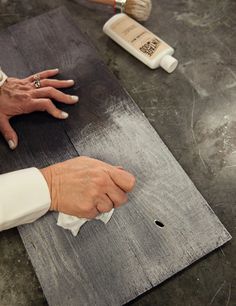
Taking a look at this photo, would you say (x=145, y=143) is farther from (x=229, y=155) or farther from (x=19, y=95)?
(x=19, y=95)

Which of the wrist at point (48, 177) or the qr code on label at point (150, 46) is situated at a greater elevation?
the qr code on label at point (150, 46)

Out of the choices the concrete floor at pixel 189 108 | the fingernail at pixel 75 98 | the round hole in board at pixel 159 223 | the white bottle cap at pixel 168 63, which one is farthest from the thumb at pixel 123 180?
the white bottle cap at pixel 168 63

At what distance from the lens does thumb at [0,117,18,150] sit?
1.07m

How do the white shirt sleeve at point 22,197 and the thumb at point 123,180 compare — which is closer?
the white shirt sleeve at point 22,197

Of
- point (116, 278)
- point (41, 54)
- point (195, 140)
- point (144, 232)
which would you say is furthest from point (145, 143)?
point (41, 54)

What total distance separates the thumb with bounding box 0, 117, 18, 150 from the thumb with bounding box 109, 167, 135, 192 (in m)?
0.33

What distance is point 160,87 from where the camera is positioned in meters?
1.22

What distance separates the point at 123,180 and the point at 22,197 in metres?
0.26

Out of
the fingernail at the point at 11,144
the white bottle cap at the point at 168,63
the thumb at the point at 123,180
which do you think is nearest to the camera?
the thumb at the point at 123,180

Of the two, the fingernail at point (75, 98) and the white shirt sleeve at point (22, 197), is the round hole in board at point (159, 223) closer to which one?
the white shirt sleeve at point (22, 197)

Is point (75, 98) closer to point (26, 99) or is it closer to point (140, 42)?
point (26, 99)

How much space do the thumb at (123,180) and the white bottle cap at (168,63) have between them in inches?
18.3

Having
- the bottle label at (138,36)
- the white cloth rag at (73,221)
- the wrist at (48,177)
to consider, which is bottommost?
the white cloth rag at (73,221)

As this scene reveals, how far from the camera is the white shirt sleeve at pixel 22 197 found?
0.83 m
